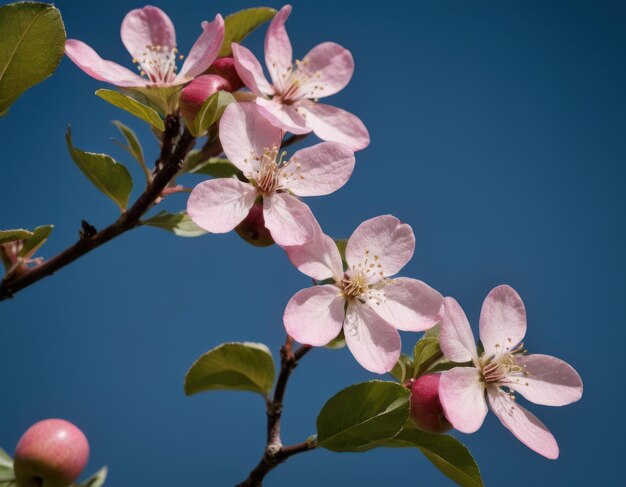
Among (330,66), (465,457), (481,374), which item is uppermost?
(330,66)

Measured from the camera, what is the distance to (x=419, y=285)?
3.53 feet

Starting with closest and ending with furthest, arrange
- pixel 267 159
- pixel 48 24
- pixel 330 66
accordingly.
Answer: pixel 48 24, pixel 267 159, pixel 330 66

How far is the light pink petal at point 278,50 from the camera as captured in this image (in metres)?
1.25

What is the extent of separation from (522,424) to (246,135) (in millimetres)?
671

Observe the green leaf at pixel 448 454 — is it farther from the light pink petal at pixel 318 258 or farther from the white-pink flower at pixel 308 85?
the white-pink flower at pixel 308 85

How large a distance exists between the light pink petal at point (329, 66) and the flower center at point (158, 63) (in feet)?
0.92

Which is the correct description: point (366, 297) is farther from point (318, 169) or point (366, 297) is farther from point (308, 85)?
point (308, 85)

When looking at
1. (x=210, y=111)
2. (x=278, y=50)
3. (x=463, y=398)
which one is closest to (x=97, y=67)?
(x=210, y=111)

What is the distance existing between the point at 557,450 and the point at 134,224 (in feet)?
2.70

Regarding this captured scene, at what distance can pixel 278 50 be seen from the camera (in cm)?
130

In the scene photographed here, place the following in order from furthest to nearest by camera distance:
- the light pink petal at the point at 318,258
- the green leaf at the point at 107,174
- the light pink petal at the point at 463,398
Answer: the green leaf at the point at 107,174 → the light pink petal at the point at 318,258 → the light pink petal at the point at 463,398

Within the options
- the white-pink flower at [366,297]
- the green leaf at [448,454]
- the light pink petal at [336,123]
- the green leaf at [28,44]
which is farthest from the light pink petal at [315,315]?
the green leaf at [28,44]

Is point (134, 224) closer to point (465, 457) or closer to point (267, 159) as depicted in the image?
point (267, 159)

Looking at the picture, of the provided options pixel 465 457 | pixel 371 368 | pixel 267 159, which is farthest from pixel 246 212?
pixel 465 457
